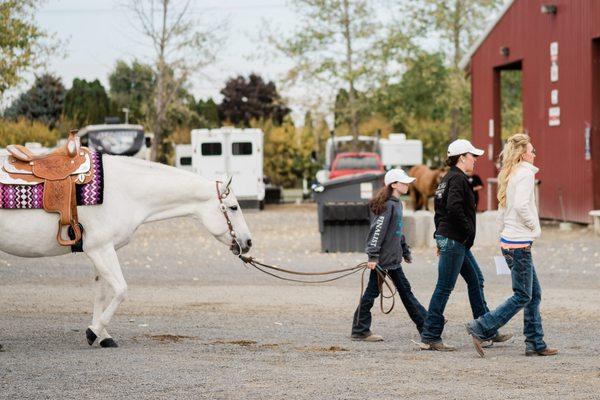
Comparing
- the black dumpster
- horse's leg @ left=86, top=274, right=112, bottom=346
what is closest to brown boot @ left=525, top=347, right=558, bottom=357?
horse's leg @ left=86, top=274, right=112, bottom=346

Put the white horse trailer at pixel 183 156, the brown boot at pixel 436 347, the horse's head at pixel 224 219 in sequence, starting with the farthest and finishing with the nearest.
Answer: the white horse trailer at pixel 183 156 < the horse's head at pixel 224 219 < the brown boot at pixel 436 347

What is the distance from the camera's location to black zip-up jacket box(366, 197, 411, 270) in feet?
34.2

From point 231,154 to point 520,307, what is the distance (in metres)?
32.1

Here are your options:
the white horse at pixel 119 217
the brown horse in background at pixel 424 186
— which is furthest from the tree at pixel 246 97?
the white horse at pixel 119 217

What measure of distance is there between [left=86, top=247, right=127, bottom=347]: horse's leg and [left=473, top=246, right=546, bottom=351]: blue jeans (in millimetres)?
2982

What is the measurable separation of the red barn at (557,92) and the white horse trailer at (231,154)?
35.9ft

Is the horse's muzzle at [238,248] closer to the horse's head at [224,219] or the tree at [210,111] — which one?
the horse's head at [224,219]

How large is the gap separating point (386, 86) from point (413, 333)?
35.0 meters

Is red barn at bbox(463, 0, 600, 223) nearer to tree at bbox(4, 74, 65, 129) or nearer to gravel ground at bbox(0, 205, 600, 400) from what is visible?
gravel ground at bbox(0, 205, 600, 400)

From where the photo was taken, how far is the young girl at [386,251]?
409 inches

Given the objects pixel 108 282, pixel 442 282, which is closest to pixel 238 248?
pixel 108 282

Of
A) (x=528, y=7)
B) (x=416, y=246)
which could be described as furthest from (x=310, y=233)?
(x=528, y=7)

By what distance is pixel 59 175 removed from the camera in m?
9.92

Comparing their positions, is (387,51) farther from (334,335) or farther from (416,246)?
(334,335)
